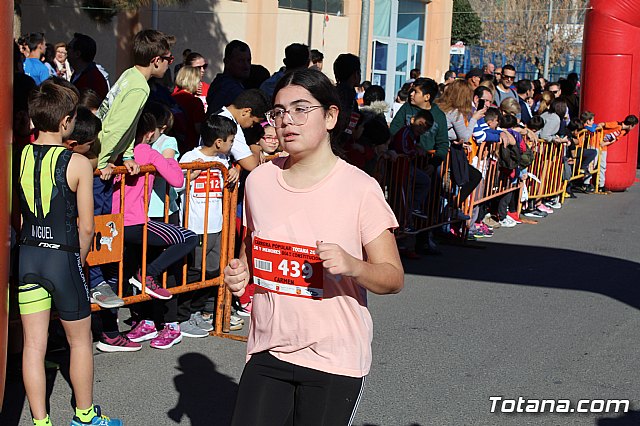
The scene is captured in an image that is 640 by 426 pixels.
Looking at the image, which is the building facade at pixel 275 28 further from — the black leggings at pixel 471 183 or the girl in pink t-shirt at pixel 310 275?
the girl in pink t-shirt at pixel 310 275

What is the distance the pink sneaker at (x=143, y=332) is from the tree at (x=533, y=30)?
130ft

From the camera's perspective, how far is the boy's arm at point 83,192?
15.2 feet

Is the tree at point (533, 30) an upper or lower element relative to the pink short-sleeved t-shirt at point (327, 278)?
upper

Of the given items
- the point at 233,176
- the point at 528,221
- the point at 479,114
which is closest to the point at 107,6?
the point at 479,114

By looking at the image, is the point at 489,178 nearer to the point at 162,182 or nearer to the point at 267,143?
the point at 267,143

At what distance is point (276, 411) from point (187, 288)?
340 centimetres

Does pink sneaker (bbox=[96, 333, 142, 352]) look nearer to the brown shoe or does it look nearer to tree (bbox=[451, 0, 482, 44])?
the brown shoe

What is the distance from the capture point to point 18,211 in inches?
188

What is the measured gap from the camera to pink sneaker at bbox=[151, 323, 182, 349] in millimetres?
6465

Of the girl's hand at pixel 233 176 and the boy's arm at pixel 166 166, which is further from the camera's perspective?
the girl's hand at pixel 233 176

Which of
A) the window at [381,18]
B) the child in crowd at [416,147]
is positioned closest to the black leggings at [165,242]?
the child in crowd at [416,147]

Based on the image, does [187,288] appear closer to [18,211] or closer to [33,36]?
[18,211]

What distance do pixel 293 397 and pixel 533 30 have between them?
152ft

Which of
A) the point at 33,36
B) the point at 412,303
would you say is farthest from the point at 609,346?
the point at 33,36
